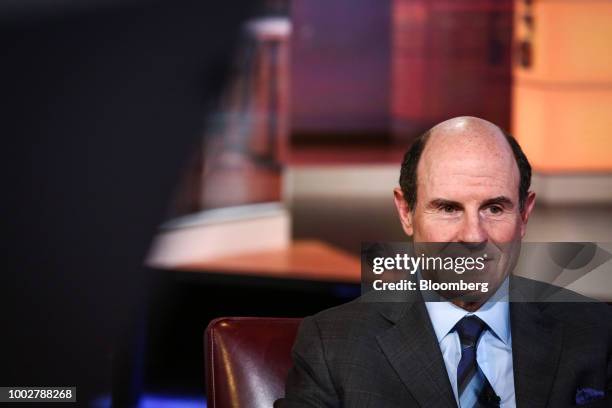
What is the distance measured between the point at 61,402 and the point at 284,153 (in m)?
3.27

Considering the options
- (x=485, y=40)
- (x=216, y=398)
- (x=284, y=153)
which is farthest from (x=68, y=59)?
(x=485, y=40)

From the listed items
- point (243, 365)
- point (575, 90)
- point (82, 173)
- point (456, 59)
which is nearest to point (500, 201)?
point (243, 365)

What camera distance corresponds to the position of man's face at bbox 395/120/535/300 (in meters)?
1.38

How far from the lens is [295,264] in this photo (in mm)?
4926

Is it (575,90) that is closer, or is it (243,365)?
(243,365)

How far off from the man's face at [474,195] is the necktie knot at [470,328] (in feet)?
0.20

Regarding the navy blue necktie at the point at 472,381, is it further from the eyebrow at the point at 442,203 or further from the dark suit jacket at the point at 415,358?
the eyebrow at the point at 442,203

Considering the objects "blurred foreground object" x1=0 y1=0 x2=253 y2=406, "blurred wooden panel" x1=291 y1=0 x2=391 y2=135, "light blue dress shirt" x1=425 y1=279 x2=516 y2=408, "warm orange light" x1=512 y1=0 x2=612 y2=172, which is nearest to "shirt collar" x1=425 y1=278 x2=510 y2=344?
"light blue dress shirt" x1=425 y1=279 x2=516 y2=408

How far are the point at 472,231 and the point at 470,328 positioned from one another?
15 centimetres

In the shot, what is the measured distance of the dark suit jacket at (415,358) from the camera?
139 centimetres

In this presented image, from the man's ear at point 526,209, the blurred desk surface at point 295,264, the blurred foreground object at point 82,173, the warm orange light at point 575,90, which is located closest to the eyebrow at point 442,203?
the man's ear at point 526,209

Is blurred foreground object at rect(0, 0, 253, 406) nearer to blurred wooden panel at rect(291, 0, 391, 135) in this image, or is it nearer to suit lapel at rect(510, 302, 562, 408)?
suit lapel at rect(510, 302, 562, 408)

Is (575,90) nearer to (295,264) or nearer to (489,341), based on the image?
(295,264)

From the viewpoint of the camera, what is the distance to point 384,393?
140 cm
